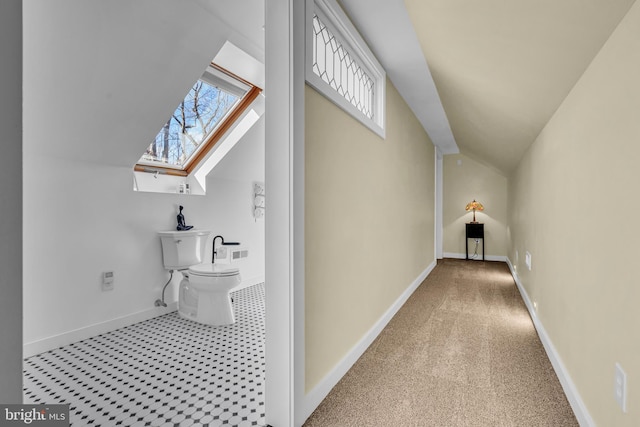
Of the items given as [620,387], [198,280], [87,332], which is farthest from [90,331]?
[620,387]

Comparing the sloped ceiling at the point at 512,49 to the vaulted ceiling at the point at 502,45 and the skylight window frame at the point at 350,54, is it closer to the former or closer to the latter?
the vaulted ceiling at the point at 502,45

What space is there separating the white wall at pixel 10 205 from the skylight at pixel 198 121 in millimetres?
2631

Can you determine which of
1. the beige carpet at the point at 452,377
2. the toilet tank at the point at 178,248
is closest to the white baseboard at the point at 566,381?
the beige carpet at the point at 452,377

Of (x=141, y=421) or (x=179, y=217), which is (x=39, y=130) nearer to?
(x=179, y=217)

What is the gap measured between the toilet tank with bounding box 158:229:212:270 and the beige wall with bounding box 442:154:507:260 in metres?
5.26

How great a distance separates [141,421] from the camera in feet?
5.14

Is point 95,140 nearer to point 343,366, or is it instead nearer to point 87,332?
point 87,332

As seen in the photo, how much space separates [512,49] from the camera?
1.71 meters

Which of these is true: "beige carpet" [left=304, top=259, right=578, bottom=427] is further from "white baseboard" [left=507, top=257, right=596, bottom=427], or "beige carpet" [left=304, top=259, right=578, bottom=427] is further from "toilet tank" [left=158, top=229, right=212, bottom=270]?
"toilet tank" [left=158, top=229, right=212, bottom=270]

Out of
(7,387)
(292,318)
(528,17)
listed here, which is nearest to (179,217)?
(292,318)

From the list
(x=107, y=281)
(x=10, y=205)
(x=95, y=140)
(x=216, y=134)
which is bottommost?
(x=107, y=281)

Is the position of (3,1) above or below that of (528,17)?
below

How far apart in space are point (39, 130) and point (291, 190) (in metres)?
1.96

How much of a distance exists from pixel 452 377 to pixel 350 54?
2.17 meters
